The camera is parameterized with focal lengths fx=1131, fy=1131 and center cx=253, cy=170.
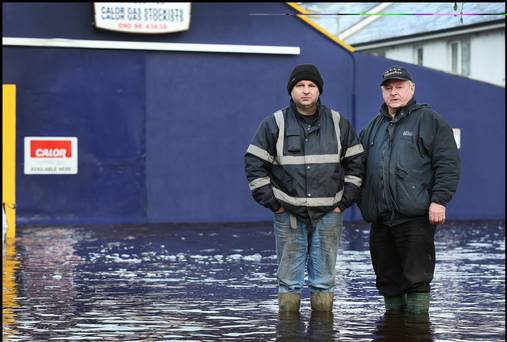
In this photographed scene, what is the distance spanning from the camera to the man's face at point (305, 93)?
27.1ft

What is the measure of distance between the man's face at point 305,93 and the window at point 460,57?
23.7 meters

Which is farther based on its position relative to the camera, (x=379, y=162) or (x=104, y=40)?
(x=104, y=40)

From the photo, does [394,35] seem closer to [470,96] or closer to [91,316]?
[470,96]

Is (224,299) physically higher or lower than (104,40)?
lower

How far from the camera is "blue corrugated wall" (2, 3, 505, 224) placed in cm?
1859

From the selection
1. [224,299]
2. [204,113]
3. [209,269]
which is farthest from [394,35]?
[224,299]

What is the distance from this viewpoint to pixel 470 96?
20750 millimetres

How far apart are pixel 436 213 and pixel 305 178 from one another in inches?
38.4

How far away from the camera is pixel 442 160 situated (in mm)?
8086

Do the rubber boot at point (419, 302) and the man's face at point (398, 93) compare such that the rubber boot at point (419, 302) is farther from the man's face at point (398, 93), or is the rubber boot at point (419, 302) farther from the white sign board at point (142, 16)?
the white sign board at point (142, 16)

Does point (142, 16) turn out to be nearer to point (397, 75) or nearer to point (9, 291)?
point (9, 291)

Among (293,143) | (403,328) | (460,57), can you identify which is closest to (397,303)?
(403,328)

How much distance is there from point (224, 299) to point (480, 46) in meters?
22.6

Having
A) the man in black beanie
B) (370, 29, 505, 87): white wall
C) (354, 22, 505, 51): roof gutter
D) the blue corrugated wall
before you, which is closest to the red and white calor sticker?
the blue corrugated wall
